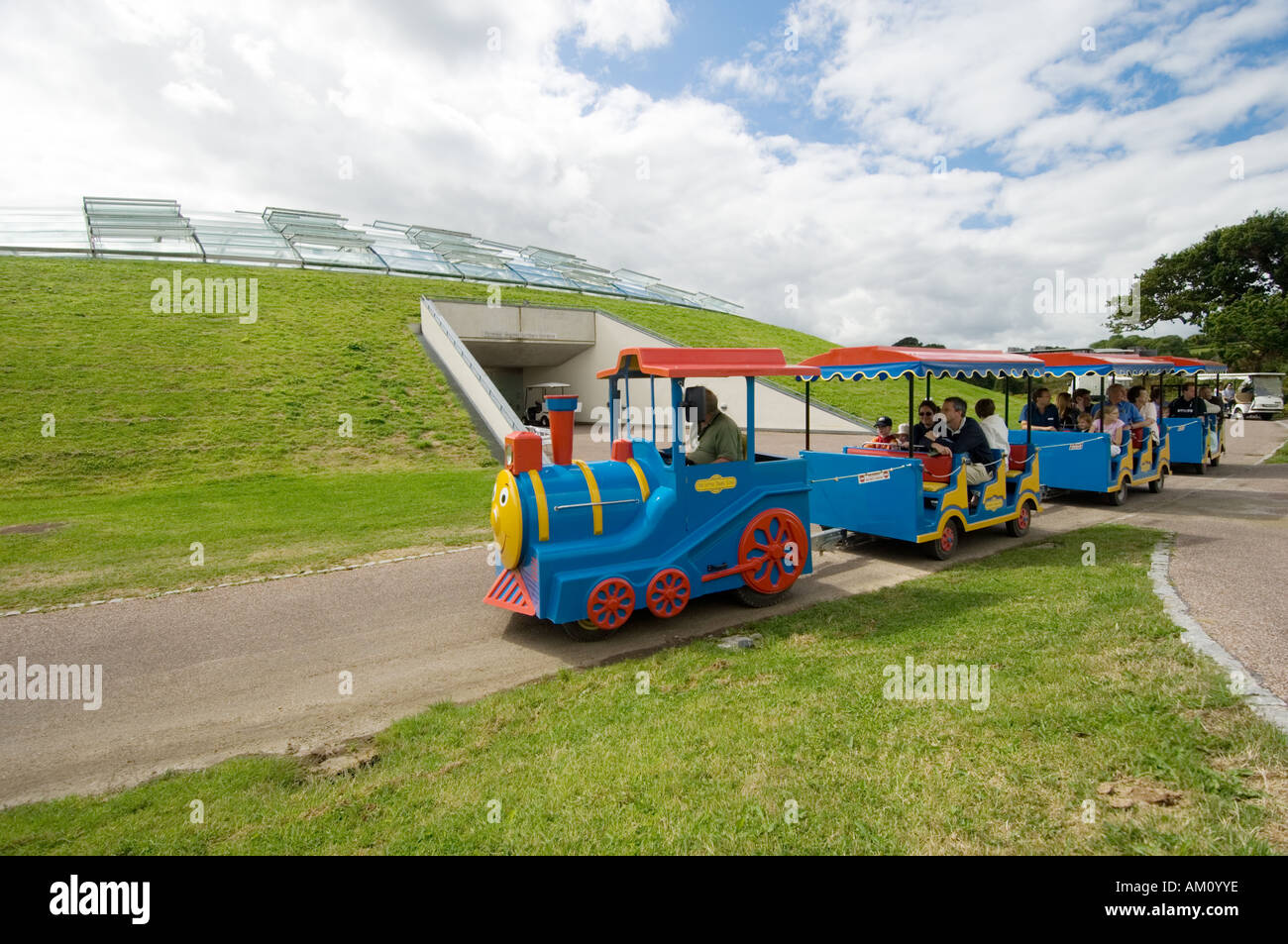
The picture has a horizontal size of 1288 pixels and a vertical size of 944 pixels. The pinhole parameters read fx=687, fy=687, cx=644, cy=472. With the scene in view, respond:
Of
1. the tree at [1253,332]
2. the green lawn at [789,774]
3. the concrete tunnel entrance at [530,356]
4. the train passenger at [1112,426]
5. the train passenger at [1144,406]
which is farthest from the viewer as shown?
the tree at [1253,332]

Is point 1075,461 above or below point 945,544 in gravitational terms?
above

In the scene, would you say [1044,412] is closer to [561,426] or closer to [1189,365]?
[1189,365]

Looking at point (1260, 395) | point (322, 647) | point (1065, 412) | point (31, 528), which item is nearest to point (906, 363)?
point (322, 647)

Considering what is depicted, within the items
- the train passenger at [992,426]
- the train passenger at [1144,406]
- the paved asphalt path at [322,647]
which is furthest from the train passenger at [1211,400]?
the train passenger at [992,426]

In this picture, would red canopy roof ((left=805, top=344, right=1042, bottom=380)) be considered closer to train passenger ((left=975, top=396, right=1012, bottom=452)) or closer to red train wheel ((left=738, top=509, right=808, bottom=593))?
train passenger ((left=975, top=396, right=1012, bottom=452))

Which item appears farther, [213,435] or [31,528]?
[213,435]

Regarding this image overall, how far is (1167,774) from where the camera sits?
3.37m

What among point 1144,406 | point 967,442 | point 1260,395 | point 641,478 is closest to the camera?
point 641,478

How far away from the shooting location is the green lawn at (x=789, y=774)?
315 centimetres

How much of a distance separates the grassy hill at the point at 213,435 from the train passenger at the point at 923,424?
691cm

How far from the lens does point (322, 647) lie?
658cm

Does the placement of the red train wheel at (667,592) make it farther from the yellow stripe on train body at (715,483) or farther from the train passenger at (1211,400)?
the train passenger at (1211,400)

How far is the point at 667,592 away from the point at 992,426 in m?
6.56

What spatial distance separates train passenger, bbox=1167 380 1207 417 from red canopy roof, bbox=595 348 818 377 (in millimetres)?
15980
